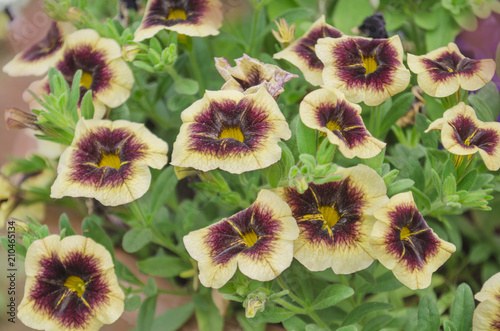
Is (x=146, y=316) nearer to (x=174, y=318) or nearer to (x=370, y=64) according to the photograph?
(x=174, y=318)

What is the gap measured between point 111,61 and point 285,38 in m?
0.35

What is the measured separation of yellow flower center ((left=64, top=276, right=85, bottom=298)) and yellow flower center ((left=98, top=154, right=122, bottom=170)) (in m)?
0.20

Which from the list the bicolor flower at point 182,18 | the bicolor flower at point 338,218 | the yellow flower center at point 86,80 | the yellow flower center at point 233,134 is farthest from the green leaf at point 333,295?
the yellow flower center at point 86,80

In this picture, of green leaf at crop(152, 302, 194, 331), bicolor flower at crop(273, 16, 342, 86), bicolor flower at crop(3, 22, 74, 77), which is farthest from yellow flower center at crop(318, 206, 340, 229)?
bicolor flower at crop(3, 22, 74, 77)

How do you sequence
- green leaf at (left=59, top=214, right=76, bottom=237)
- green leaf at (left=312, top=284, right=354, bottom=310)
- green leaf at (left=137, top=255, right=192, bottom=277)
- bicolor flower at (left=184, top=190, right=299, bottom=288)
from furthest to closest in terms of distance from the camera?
green leaf at (left=137, top=255, right=192, bottom=277)
green leaf at (left=59, top=214, right=76, bottom=237)
green leaf at (left=312, top=284, right=354, bottom=310)
bicolor flower at (left=184, top=190, right=299, bottom=288)

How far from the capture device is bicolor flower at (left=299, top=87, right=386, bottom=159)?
718mm

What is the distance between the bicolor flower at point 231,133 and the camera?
71 centimetres

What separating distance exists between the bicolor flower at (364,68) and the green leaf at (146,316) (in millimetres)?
587

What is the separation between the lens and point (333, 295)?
0.82m

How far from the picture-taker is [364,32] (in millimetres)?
1114

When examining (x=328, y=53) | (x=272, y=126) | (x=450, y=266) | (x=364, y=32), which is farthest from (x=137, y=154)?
(x=450, y=266)

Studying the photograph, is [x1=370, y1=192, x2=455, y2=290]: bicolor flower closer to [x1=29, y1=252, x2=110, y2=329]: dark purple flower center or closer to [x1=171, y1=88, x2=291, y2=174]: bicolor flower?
[x1=171, y1=88, x2=291, y2=174]: bicolor flower

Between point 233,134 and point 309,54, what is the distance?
25cm

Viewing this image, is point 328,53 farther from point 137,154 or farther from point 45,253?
point 45,253
